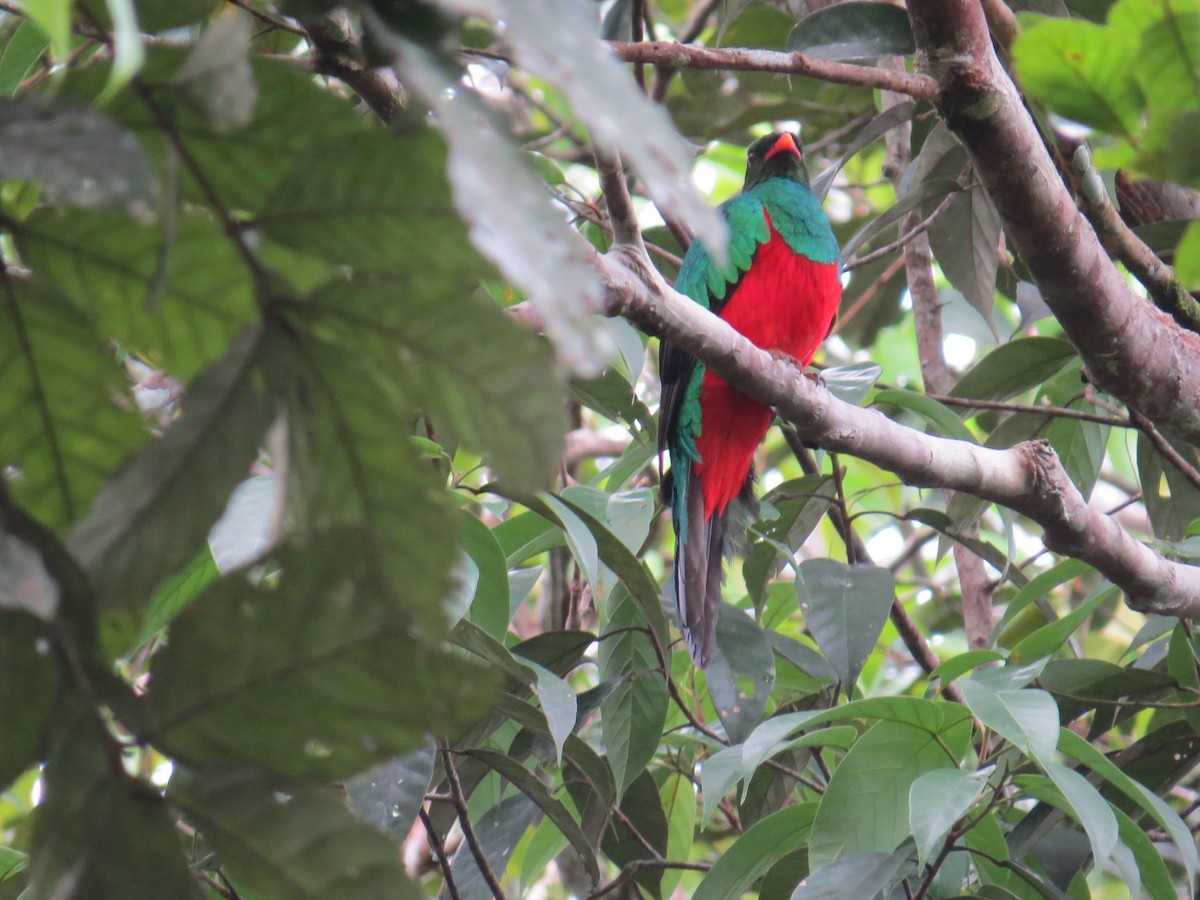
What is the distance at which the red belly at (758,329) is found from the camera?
3.40 metres

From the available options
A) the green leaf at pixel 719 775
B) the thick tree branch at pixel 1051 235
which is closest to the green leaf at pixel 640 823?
the green leaf at pixel 719 775

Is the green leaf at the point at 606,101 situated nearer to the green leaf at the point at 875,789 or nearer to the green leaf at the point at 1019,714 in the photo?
the green leaf at the point at 1019,714

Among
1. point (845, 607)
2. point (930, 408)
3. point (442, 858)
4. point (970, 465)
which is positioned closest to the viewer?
point (442, 858)

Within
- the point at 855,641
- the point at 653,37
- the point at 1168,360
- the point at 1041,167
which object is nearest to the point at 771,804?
the point at 855,641

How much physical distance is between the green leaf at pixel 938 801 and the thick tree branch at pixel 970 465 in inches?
24.2

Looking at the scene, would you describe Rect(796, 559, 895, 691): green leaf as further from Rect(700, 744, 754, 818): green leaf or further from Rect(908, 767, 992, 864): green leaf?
Rect(908, 767, 992, 864): green leaf

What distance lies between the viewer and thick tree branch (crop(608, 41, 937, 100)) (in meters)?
1.65

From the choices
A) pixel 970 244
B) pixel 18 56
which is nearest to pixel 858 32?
pixel 970 244

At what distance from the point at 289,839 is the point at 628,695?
162 centimetres

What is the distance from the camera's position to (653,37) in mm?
3209

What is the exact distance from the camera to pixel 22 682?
1.78 ft

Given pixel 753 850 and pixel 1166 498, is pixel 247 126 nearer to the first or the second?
pixel 753 850

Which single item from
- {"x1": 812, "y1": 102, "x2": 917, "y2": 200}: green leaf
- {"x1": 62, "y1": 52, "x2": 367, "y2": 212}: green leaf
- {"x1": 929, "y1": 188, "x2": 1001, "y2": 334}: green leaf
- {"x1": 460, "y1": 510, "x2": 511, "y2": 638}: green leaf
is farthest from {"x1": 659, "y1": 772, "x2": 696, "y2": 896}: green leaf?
{"x1": 62, "y1": 52, "x2": 367, "y2": 212}: green leaf

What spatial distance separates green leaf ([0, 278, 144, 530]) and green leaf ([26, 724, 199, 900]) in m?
0.15
